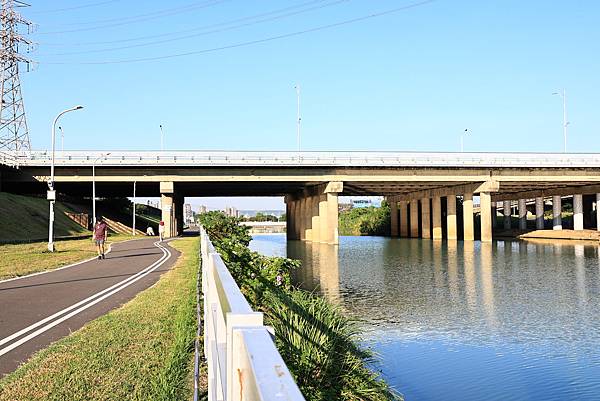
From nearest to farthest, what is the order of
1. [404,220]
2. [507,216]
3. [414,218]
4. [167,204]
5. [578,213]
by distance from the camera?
[167,204] → [578,213] → [414,218] → [404,220] → [507,216]

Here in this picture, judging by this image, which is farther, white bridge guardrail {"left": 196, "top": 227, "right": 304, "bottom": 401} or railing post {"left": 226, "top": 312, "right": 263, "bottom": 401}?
railing post {"left": 226, "top": 312, "right": 263, "bottom": 401}

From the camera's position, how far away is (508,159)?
61.1m

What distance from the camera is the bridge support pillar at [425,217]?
8019 cm

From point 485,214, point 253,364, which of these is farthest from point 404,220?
point 253,364

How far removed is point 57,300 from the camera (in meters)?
14.3

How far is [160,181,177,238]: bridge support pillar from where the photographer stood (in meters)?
59.8

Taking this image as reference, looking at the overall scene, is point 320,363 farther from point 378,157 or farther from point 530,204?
point 530,204

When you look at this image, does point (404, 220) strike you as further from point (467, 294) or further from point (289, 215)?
point (467, 294)

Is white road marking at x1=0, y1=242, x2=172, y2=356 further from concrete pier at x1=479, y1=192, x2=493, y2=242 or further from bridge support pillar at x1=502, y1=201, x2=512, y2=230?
bridge support pillar at x1=502, y1=201, x2=512, y2=230

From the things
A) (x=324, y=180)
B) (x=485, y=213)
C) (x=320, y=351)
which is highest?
(x=324, y=180)

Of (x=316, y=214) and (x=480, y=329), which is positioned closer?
(x=480, y=329)

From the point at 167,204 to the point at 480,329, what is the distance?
49.1 metres

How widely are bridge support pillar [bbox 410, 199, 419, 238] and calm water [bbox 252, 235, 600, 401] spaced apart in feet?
176

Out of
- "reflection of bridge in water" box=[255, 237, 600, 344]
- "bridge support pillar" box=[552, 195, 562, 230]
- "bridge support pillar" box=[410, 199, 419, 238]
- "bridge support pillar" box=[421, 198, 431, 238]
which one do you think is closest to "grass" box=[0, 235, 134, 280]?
"reflection of bridge in water" box=[255, 237, 600, 344]
